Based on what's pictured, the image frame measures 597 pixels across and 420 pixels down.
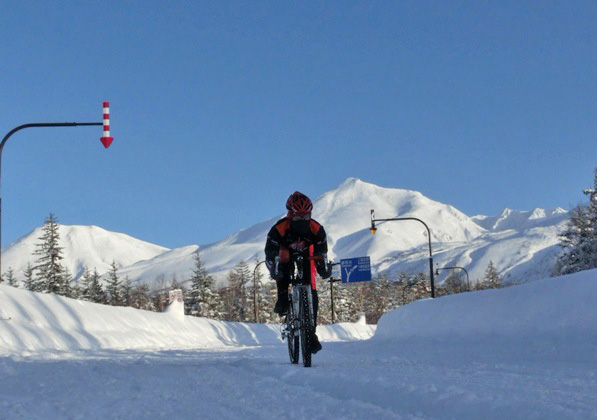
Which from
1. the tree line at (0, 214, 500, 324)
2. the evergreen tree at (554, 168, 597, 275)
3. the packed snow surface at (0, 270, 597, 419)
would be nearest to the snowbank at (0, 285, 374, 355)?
the packed snow surface at (0, 270, 597, 419)

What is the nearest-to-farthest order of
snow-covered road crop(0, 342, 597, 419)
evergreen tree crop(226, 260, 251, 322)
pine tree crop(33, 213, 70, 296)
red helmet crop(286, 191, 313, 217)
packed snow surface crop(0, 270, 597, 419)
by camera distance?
1. snow-covered road crop(0, 342, 597, 419)
2. packed snow surface crop(0, 270, 597, 419)
3. red helmet crop(286, 191, 313, 217)
4. pine tree crop(33, 213, 70, 296)
5. evergreen tree crop(226, 260, 251, 322)

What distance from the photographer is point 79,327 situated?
68.1 ft

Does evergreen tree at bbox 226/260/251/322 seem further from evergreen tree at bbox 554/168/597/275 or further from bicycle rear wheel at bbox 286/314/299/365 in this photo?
bicycle rear wheel at bbox 286/314/299/365

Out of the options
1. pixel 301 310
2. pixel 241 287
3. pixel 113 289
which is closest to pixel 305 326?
pixel 301 310

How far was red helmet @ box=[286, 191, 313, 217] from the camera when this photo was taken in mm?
8586

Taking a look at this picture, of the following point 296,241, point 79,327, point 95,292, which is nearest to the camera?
point 296,241

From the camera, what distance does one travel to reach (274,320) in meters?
106

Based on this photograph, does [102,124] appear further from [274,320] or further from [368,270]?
[274,320]

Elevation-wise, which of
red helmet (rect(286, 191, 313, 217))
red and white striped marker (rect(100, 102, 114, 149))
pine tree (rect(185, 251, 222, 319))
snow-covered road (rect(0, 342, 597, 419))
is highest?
red and white striped marker (rect(100, 102, 114, 149))

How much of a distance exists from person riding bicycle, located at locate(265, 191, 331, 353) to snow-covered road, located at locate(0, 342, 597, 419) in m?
1.32

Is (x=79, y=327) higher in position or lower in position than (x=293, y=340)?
higher

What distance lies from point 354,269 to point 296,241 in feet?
168

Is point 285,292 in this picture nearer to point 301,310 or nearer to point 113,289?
point 301,310

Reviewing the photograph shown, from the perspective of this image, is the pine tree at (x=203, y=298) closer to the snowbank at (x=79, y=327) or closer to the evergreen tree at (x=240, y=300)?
the evergreen tree at (x=240, y=300)
